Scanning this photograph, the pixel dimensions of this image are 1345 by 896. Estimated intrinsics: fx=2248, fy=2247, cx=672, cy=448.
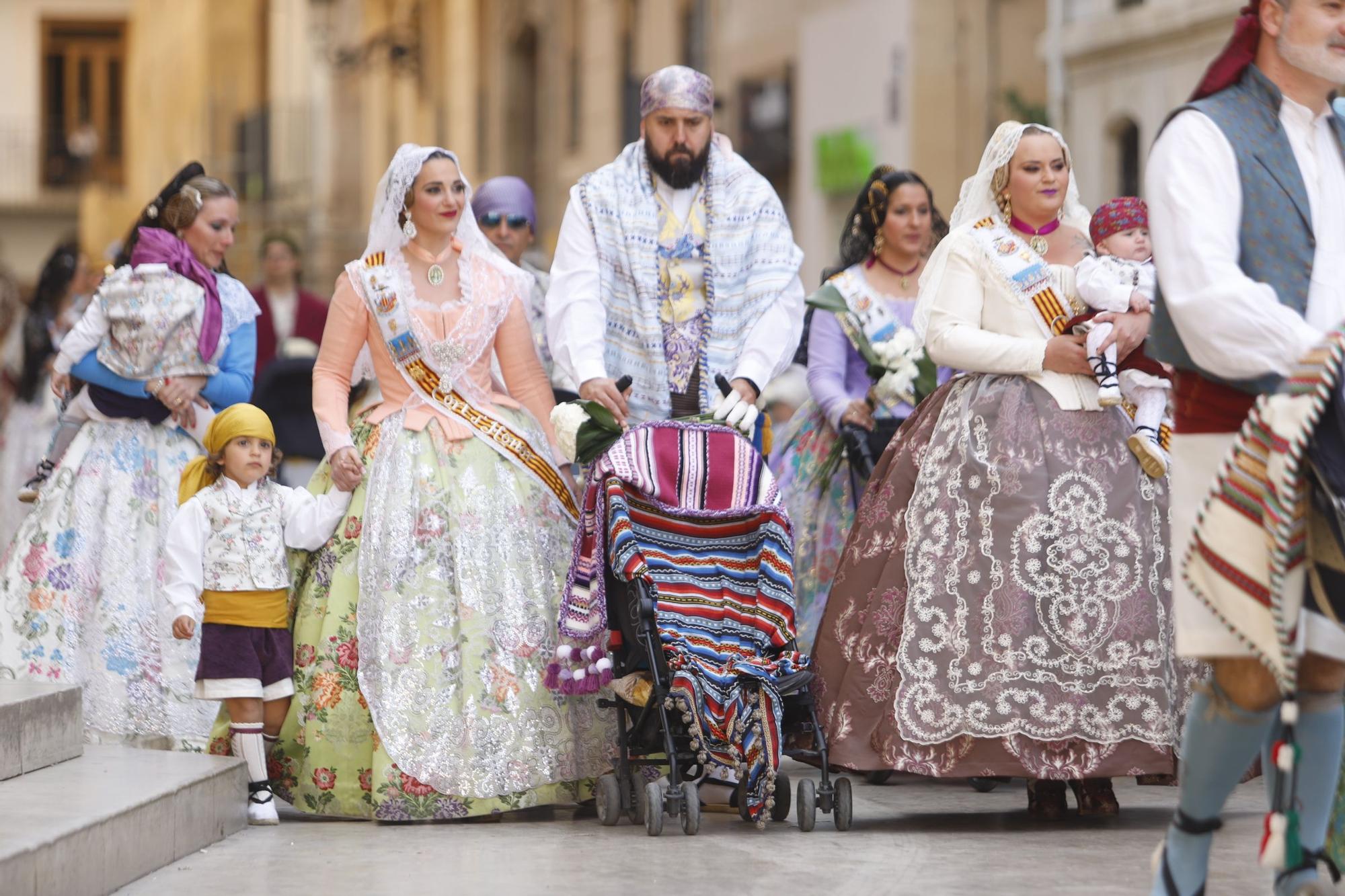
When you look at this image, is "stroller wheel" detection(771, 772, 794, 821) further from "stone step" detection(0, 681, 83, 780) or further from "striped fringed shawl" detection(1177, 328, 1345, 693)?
"striped fringed shawl" detection(1177, 328, 1345, 693)

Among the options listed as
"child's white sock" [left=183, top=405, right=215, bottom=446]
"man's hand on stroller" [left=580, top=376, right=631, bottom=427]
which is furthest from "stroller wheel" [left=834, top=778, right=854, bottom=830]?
"child's white sock" [left=183, top=405, right=215, bottom=446]

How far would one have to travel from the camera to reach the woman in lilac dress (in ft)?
27.1

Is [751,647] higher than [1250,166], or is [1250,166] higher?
[1250,166]

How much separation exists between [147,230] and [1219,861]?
4286mm

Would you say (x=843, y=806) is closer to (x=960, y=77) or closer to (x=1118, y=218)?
(x=1118, y=218)

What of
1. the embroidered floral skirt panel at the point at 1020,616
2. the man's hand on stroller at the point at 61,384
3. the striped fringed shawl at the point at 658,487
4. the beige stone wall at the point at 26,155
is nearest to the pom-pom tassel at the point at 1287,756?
the embroidered floral skirt panel at the point at 1020,616

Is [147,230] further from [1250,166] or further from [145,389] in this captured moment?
Answer: [1250,166]

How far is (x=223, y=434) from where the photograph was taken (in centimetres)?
689

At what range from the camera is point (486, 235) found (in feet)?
29.8

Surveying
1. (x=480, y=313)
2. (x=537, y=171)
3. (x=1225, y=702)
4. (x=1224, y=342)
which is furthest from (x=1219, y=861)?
(x=537, y=171)

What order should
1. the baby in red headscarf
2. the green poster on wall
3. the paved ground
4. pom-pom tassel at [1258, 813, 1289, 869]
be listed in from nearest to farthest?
1. pom-pom tassel at [1258, 813, 1289, 869]
2. the paved ground
3. the baby in red headscarf
4. the green poster on wall

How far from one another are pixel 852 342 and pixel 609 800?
239 centimetres

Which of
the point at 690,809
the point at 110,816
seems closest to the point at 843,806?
the point at 690,809

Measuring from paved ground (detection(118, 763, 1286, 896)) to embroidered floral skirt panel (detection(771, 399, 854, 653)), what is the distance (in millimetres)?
1393
